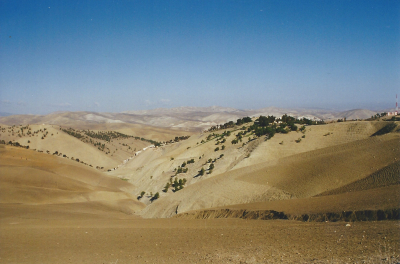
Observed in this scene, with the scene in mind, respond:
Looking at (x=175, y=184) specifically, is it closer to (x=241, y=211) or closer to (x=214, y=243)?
(x=241, y=211)

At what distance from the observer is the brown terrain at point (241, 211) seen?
8.49 metres

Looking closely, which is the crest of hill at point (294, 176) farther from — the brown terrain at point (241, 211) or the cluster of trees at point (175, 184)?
the cluster of trees at point (175, 184)

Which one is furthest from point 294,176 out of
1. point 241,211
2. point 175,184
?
point 175,184

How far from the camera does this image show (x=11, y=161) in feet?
108

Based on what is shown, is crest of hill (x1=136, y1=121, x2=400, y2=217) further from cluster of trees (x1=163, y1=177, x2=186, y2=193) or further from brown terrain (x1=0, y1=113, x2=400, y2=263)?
cluster of trees (x1=163, y1=177, x2=186, y2=193)

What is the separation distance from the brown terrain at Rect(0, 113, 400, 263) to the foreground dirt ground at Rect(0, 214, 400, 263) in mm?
35

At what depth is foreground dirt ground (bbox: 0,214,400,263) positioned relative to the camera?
299 inches

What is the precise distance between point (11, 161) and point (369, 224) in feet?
121

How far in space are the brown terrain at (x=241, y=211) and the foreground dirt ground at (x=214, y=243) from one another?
0.03m

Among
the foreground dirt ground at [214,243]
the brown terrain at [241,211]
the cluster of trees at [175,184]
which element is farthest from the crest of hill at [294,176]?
the foreground dirt ground at [214,243]

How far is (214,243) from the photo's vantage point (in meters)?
9.62

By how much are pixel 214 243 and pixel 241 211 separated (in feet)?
16.2

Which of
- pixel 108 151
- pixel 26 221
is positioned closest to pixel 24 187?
pixel 26 221

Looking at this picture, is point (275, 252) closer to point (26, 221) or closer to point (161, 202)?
point (26, 221)
